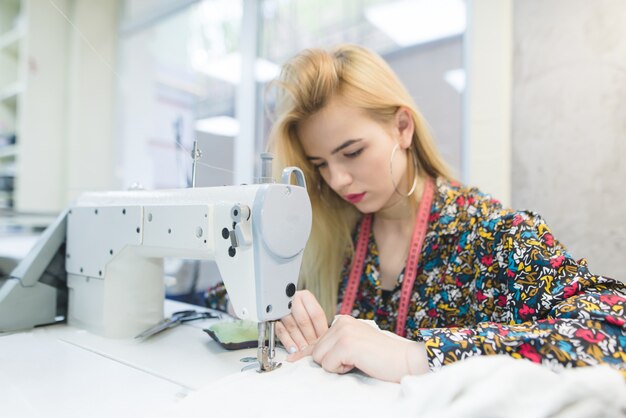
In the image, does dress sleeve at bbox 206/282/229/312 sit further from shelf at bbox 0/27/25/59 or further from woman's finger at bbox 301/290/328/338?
shelf at bbox 0/27/25/59

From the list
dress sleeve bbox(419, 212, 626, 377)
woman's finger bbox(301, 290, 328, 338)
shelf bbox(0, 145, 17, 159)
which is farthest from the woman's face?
shelf bbox(0, 145, 17, 159)

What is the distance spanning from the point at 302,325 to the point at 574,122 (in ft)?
Answer: 4.25

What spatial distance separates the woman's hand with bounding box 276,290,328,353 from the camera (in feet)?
2.48

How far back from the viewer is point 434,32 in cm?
189

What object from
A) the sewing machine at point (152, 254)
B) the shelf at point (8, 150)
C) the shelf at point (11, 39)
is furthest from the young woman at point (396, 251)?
the shelf at point (8, 150)

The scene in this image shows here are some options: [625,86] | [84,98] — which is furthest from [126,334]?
[84,98]

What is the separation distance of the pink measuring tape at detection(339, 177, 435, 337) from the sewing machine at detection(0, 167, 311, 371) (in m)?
0.48

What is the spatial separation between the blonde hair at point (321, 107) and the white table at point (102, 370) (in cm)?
43

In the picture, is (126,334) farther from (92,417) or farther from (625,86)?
(625,86)

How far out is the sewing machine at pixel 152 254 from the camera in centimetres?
63

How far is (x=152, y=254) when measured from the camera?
81 centimetres

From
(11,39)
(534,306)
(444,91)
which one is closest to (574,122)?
(444,91)

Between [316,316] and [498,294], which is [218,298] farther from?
[498,294]

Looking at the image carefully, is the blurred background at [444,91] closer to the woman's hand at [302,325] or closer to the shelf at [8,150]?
the woman's hand at [302,325]
